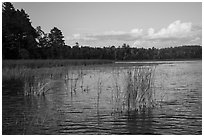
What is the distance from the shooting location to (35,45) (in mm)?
38938

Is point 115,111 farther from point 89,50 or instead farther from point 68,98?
point 89,50

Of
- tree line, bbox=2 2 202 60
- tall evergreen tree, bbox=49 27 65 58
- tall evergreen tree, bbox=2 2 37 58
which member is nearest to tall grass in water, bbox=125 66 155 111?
tree line, bbox=2 2 202 60

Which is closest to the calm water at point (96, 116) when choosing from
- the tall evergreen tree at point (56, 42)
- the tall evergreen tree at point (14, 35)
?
the tall evergreen tree at point (14, 35)

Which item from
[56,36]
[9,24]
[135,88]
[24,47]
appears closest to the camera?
Answer: [135,88]

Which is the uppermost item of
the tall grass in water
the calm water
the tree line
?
the tree line

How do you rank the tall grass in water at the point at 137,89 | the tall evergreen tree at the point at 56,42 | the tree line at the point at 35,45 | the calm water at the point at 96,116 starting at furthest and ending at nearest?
the tall evergreen tree at the point at 56,42 → the tree line at the point at 35,45 → the tall grass in water at the point at 137,89 → the calm water at the point at 96,116

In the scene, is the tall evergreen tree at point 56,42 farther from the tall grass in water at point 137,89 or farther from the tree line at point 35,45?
the tall grass in water at point 137,89

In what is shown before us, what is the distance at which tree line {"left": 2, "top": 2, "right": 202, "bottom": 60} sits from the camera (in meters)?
31.5

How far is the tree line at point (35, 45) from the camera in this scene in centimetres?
3147

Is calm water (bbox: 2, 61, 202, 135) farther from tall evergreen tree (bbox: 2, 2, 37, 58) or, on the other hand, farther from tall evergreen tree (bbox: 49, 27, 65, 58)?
tall evergreen tree (bbox: 49, 27, 65, 58)

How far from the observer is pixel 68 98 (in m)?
9.84

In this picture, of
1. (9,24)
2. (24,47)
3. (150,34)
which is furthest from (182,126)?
(24,47)

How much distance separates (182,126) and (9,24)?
92.3 ft

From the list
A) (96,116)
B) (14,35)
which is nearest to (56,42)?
(14,35)
